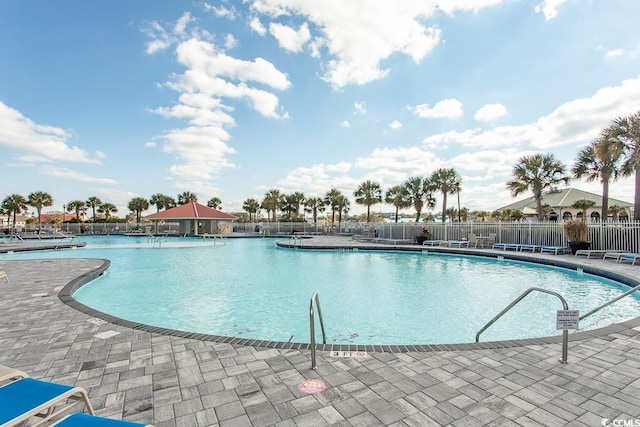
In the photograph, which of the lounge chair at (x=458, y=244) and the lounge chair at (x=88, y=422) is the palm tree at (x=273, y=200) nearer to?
the lounge chair at (x=458, y=244)

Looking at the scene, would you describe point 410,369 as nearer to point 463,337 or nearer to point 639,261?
point 463,337

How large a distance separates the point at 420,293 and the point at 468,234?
10.8 metres

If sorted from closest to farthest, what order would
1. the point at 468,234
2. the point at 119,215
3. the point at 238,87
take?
the point at 238,87, the point at 468,234, the point at 119,215

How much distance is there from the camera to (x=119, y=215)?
160 feet

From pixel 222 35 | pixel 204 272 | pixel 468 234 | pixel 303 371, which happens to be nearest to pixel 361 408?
pixel 303 371

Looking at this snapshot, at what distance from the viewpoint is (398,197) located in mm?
30625

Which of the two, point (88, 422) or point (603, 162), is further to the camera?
point (603, 162)

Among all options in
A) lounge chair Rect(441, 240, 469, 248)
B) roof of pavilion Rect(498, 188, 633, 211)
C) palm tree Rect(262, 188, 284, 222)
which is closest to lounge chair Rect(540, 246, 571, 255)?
lounge chair Rect(441, 240, 469, 248)

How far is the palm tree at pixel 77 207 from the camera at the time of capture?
147 feet

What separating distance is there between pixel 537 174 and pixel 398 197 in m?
12.9

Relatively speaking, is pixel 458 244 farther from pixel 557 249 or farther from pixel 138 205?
pixel 138 205

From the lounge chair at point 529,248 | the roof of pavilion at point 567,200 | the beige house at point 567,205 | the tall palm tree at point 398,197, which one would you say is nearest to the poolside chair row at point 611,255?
the lounge chair at point 529,248

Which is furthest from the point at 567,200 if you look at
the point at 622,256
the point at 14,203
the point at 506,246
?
the point at 14,203

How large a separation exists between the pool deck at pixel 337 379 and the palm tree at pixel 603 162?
12.5 meters
